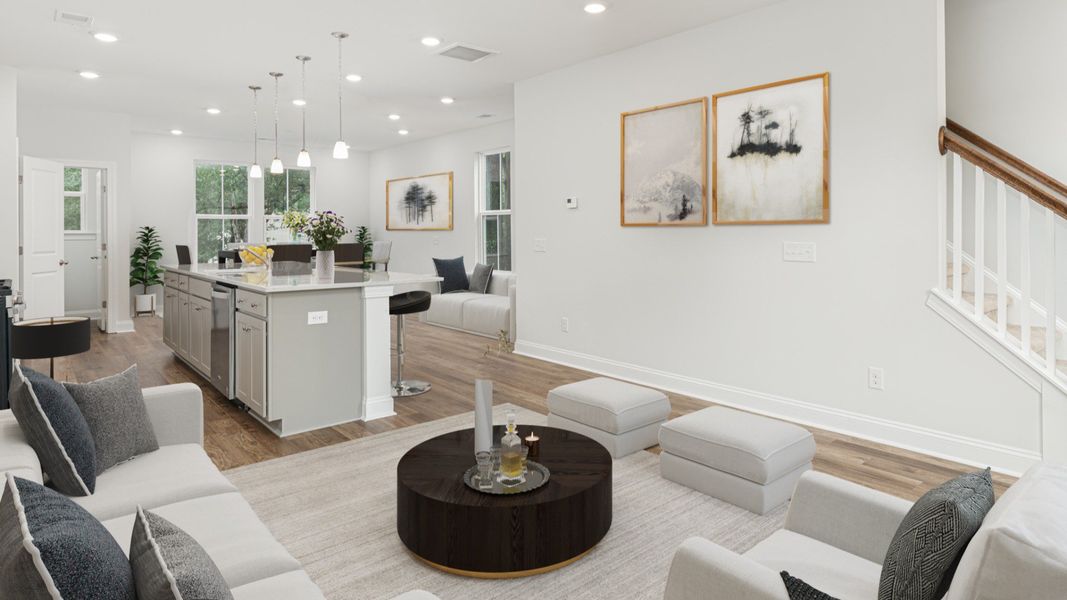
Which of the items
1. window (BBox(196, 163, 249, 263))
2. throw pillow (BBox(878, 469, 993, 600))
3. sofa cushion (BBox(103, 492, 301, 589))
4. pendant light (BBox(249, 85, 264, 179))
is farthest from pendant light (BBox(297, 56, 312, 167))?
throw pillow (BBox(878, 469, 993, 600))

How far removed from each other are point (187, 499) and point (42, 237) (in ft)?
20.8

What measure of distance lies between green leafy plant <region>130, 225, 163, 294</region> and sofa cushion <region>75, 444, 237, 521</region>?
26.1 feet

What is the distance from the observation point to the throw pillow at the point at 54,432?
6.33ft

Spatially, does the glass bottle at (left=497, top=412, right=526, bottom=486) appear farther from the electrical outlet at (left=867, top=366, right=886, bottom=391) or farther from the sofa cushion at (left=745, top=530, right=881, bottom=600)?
the electrical outlet at (left=867, top=366, right=886, bottom=391)

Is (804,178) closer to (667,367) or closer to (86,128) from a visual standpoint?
(667,367)

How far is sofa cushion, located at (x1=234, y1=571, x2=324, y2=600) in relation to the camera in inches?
55.4

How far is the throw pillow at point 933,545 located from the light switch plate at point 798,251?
118 inches

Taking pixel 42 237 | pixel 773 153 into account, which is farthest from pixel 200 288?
pixel 773 153

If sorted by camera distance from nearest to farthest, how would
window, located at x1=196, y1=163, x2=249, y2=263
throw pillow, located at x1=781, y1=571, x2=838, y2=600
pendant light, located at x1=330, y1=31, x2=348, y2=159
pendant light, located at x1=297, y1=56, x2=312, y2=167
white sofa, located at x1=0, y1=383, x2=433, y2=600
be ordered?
throw pillow, located at x1=781, y1=571, x2=838, y2=600 → white sofa, located at x1=0, y1=383, x2=433, y2=600 → pendant light, located at x1=330, y1=31, x2=348, y2=159 → pendant light, located at x1=297, y1=56, x2=312, y2=167 → window, located at x1=196, y1=163, x2=249, y2=263

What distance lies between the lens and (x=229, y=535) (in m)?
1.72

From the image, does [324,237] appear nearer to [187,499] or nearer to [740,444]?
[187,499]

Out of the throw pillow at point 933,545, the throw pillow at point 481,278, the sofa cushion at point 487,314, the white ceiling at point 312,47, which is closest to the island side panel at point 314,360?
the white ceiling at point 312,47

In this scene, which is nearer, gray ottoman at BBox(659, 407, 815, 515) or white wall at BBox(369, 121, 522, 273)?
gray ottoman at BBox(659, 407, 815, 515)

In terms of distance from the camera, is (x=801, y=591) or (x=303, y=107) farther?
(x=303, y=107)
